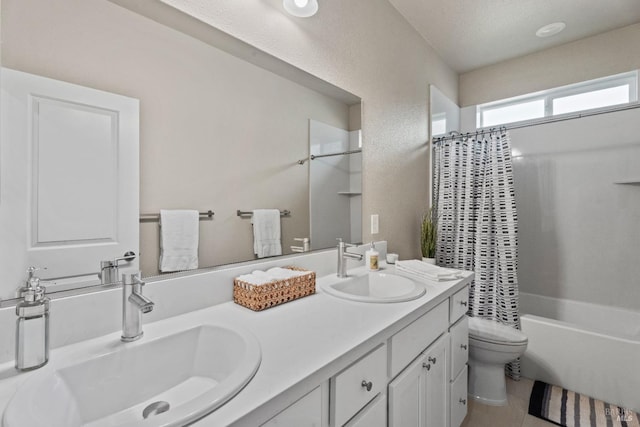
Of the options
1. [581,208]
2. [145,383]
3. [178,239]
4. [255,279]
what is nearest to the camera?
[145,383]

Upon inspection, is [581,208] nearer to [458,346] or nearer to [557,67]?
[557,67]

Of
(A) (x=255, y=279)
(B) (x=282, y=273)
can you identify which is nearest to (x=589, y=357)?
(B) (x=282, y=273)

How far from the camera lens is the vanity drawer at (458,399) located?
1442 millimetres

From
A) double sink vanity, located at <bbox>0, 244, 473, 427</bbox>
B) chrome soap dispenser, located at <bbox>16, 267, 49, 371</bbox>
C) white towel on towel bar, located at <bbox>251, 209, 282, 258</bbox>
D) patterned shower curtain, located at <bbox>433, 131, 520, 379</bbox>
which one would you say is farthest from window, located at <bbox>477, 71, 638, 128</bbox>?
chrome soap dispenser, located at <bbox>16, 267, 49, 371</bbox>

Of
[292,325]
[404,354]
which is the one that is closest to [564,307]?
[404,354]

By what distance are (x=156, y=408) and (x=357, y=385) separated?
480mm

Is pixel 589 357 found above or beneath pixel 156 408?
beneath

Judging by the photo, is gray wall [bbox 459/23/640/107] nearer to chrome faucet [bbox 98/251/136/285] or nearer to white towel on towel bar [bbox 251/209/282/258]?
white towel on towel bar [bbox 251/209/282/258]

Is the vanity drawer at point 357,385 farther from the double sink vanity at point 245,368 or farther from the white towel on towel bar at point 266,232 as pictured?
the white towel on towel bar at point 266,232

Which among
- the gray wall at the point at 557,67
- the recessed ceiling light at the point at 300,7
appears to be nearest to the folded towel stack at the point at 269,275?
the recessed ceiling light at the point at 300,7

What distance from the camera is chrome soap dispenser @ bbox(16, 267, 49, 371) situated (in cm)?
63

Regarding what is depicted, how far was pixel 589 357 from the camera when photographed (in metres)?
1.86

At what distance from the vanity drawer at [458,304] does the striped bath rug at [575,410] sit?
0.87 m

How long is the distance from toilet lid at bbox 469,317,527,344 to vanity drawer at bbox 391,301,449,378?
682 mm
